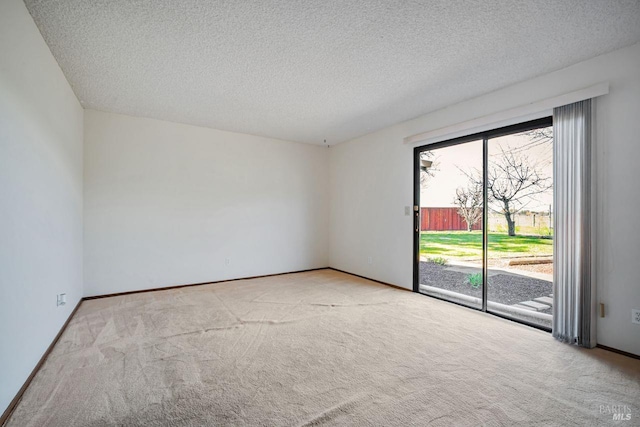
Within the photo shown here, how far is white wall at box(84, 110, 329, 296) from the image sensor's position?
4180 mm

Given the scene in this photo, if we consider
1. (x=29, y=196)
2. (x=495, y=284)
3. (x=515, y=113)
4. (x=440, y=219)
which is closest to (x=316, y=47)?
(x=515, y=113)

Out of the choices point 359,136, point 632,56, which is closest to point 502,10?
point 632,56

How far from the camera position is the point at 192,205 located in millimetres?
4848

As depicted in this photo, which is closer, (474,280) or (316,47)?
(316,47)

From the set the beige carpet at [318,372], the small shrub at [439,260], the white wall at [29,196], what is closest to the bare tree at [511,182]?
the small shrub at [439,260]

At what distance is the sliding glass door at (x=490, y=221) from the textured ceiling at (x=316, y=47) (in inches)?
30.3

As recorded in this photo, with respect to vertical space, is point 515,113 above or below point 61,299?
above

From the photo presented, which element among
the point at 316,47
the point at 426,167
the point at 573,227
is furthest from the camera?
the point at 426,167

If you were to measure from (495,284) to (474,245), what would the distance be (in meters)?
0.60

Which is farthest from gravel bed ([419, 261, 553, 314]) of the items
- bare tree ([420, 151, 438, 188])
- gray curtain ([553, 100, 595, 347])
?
bare tree ([420, 151, 438, 188])

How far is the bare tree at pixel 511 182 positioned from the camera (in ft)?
11.5

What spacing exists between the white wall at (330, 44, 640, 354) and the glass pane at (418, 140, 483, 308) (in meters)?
0.25

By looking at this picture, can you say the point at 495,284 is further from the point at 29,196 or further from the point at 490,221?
the point at 29,196

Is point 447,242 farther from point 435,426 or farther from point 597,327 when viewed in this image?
point 435,426
